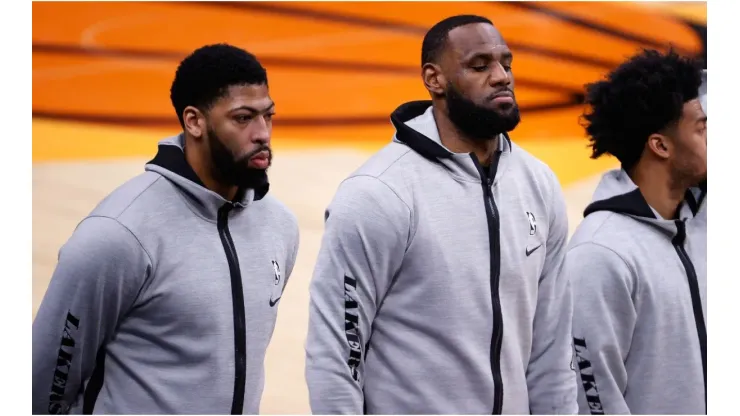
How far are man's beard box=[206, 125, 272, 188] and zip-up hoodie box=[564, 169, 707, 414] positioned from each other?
2.68 feet

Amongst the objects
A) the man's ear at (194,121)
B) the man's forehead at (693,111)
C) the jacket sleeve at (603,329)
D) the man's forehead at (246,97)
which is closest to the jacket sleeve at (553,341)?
the jacket sleeve at (603,329)

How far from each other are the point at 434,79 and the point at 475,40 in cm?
13

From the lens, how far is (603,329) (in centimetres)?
256

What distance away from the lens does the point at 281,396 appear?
11.5 feet

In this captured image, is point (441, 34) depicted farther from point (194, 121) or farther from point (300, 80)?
point (300, 80)

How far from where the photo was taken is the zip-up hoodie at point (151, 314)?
7.46 feet

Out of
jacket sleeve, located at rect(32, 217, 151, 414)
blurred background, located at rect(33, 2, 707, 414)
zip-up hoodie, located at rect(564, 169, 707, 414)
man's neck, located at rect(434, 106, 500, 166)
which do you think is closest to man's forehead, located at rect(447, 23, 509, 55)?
man's neck, located at rect(434, 106, 500, 166)

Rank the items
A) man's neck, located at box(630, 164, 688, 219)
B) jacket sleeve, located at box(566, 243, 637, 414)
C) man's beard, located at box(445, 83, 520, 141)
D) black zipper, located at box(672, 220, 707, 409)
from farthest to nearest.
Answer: man's neck, located at box(630, 164, 688, 219) → black zipper, located at box(672, 220, 707, 409) → jacket sleeve, located at box(566, 243, 637, 414) → man's beard, located at box(445, 83, 520, 141)

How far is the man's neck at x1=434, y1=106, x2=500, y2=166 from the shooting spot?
7.84 feet

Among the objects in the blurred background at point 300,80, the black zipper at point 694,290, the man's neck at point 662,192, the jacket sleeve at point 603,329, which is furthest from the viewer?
the blurred background at point 300,80

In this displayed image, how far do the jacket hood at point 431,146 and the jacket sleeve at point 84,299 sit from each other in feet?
2.09

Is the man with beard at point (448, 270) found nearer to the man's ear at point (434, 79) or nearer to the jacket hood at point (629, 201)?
the man's ear at point (434, 79)

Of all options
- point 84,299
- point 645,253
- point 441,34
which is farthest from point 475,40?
point 84,299

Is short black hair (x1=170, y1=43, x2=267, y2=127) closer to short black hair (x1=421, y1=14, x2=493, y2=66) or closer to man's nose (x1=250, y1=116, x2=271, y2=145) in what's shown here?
man's nose (x1=250, y1=116, x2=271, y2=145)
